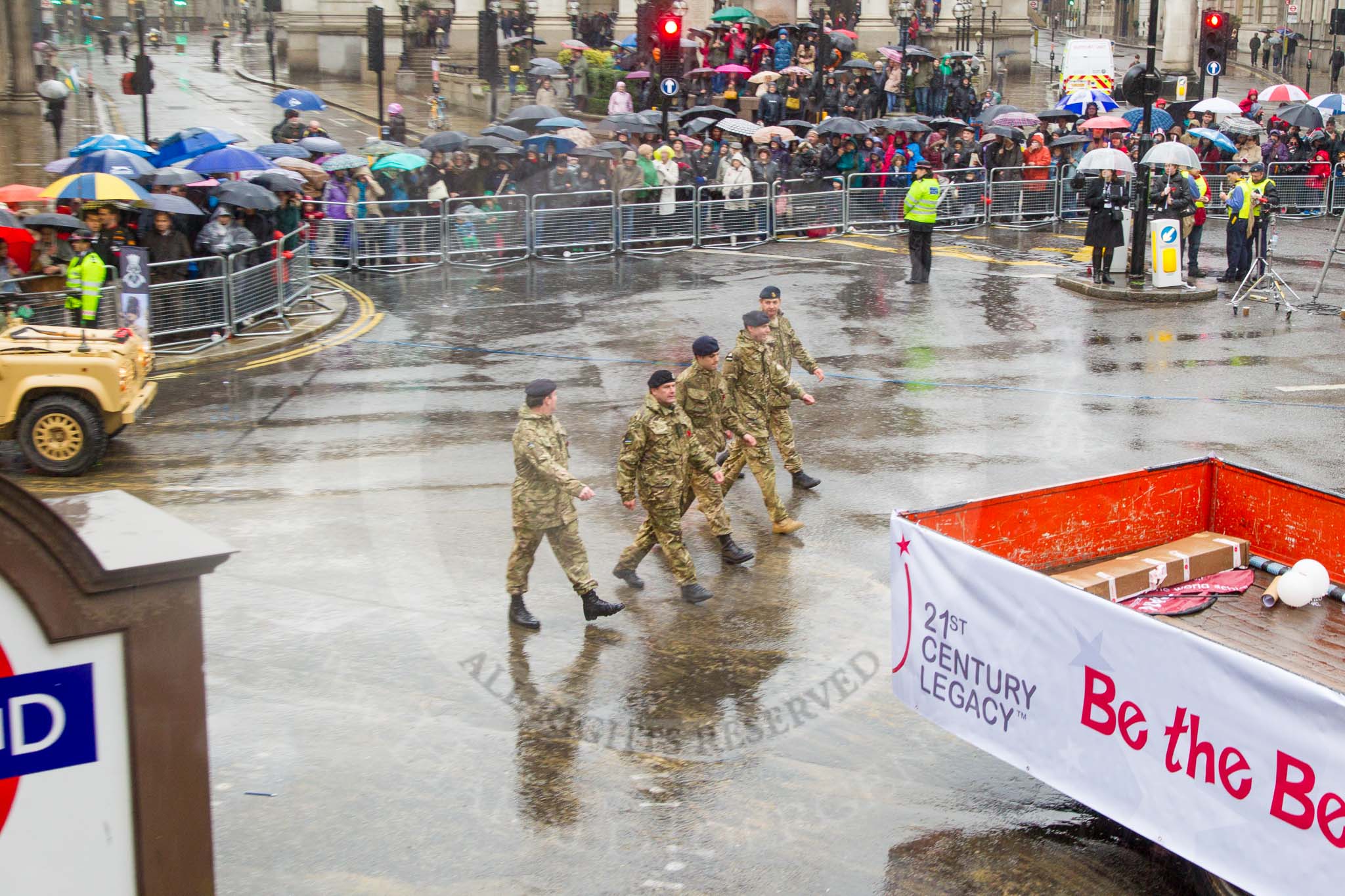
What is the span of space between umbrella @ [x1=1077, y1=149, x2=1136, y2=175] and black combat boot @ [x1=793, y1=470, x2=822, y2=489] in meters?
11.0

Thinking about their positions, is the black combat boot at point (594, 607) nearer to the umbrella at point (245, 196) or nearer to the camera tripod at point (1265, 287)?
the umbrella at point (245, 196)

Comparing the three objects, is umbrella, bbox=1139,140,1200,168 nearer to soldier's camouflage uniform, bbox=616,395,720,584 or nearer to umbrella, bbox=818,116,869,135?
umbrella, bbox=818,116,869,135

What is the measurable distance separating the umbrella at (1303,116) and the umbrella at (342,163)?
56.8 feet

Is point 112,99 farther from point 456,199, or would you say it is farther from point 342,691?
point 342,691

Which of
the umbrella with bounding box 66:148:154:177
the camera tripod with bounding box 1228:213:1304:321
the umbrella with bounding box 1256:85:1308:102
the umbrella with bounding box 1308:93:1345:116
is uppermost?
the umbrella with bounding box 1256:85:1308:102

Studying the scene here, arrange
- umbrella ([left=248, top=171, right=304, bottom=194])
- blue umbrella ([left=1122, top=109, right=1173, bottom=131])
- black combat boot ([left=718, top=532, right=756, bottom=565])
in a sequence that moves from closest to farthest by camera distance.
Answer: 1. black combat boot ([left=718, top=532, right=756, bottom=565])
2. umbrella ([left=248, top=171, right=304, bottom=194])
3. blue umbrella ([left=1122, top=109, right=1173, bottom=131])

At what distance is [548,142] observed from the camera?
26250 mm

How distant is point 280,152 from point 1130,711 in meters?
22.2

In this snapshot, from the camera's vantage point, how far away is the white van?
35.1 metres

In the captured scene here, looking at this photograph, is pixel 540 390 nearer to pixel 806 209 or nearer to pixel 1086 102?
pixel 806 209

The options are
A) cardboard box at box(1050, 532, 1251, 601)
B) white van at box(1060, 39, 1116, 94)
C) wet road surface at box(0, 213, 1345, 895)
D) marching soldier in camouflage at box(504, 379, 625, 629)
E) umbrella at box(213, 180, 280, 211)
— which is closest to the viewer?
wet road surface at box(0, 213, 1345, 895)

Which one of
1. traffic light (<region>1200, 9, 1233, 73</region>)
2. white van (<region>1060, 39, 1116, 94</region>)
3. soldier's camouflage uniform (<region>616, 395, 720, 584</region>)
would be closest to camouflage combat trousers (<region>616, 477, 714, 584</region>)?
soldier's camouflage uniform (<region>616, 395, 720, 584</region>)

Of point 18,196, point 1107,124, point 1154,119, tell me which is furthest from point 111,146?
point 1154,119

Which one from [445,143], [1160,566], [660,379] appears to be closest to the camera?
[1160,566]
